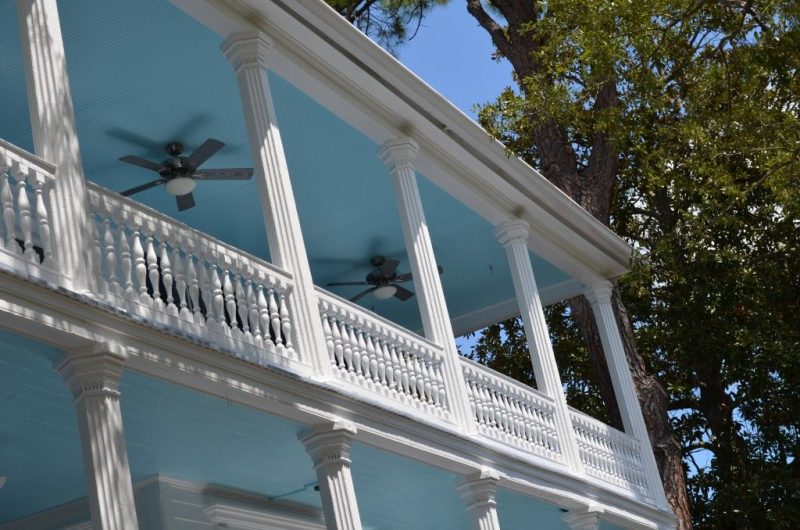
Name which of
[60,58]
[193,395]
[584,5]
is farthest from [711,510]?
[60,58]

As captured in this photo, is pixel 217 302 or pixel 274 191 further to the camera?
pixel 274 191

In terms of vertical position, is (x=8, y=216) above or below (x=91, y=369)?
above

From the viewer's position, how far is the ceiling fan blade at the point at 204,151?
12.3m

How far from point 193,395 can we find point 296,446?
184 cm

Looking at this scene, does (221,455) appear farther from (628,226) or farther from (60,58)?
(628,226)

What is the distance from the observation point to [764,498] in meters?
21.2

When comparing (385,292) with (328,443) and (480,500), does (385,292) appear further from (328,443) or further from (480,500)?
(328,443)

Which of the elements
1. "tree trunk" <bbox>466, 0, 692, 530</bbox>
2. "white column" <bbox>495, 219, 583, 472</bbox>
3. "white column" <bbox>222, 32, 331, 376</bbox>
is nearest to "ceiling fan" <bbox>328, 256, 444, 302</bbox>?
"white column" <bbox>495, 219, 583, 472</bbox>

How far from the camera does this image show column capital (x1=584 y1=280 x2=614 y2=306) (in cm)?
1700

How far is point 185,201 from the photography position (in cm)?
1343

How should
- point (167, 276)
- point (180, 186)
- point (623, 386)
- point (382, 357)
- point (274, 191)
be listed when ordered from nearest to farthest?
point (167, 276), point (274, 191), point (382, 357), point (180, 186), point (623, 386)

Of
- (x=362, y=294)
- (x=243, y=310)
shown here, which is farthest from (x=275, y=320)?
(x=362, y=294)

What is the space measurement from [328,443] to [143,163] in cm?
383

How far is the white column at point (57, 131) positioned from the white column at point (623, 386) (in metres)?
9.57
